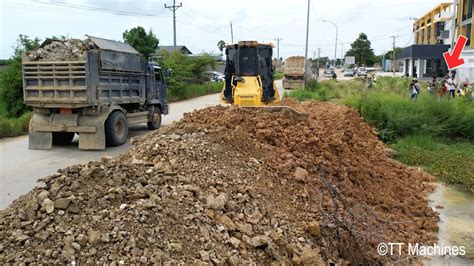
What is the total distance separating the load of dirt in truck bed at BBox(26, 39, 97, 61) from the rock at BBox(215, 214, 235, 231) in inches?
308

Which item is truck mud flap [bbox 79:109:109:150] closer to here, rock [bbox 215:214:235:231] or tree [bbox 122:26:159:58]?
rock [bbox 215:214:235:231]

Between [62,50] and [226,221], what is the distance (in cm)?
851

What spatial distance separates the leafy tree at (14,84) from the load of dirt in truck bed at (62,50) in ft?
27.7

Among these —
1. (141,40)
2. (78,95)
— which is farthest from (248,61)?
→ (141,40)

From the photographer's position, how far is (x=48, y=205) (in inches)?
153

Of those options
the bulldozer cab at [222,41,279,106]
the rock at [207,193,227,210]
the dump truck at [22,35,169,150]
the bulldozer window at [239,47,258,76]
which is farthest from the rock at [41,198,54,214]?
the bulldozer window at [239,47,258,76]

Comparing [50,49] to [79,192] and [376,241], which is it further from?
[376,241]

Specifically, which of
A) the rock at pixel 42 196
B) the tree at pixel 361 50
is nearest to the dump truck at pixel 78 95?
the rock at pixel 42 196

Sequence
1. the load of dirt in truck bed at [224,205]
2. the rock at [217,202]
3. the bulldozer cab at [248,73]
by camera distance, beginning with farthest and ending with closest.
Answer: the bulldozer cab at [248,73], the rock at [217,202], the load of dirt in truck bed at [224,205]

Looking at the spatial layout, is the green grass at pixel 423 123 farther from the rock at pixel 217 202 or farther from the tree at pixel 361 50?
the tree at pixel 361 50

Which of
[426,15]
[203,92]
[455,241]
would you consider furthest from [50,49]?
[426,15]

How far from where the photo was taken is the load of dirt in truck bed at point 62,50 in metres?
10.8

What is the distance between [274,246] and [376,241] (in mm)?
1518

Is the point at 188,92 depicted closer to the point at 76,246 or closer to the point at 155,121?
the point at 155,121
